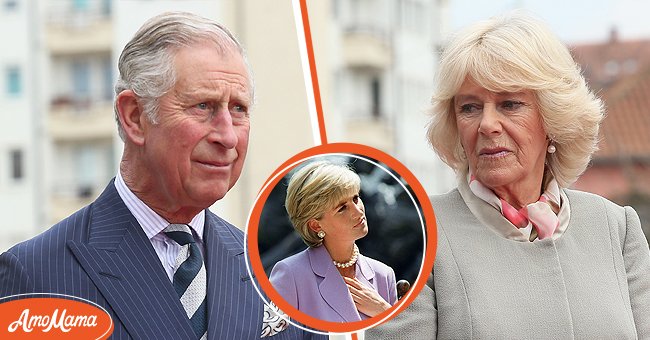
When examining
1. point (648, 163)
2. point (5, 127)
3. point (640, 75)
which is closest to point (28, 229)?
point (5, 127)

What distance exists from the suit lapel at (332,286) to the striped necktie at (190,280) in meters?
0.18

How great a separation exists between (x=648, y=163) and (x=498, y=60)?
24.1 m

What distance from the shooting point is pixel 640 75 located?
28734 millimetres

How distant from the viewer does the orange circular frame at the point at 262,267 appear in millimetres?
2271

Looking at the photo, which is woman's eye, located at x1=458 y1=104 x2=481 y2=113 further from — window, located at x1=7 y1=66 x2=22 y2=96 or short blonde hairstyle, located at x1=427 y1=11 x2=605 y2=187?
window, located at x1=7 y1=66 x2=22 y2=96

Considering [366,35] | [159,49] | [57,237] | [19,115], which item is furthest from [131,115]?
[366,35]

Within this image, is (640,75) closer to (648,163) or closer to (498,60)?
(648,163)

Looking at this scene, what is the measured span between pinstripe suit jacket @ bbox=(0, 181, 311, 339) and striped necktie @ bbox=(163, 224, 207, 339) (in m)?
0.02

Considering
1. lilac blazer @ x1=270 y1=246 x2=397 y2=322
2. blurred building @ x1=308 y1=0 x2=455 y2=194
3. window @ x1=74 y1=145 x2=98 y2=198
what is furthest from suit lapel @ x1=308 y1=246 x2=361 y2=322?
blurred building @ x1=308 y1=0 x2=455 y2=194

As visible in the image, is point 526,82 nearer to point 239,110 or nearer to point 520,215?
point 520,215

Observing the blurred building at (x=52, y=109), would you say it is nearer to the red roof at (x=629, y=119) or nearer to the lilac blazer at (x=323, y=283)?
the red roof at (x=629, y=119)

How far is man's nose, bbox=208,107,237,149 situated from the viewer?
7.32ft

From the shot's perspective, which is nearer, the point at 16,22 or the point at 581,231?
the point at 581,231

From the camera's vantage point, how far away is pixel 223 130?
2.23m
